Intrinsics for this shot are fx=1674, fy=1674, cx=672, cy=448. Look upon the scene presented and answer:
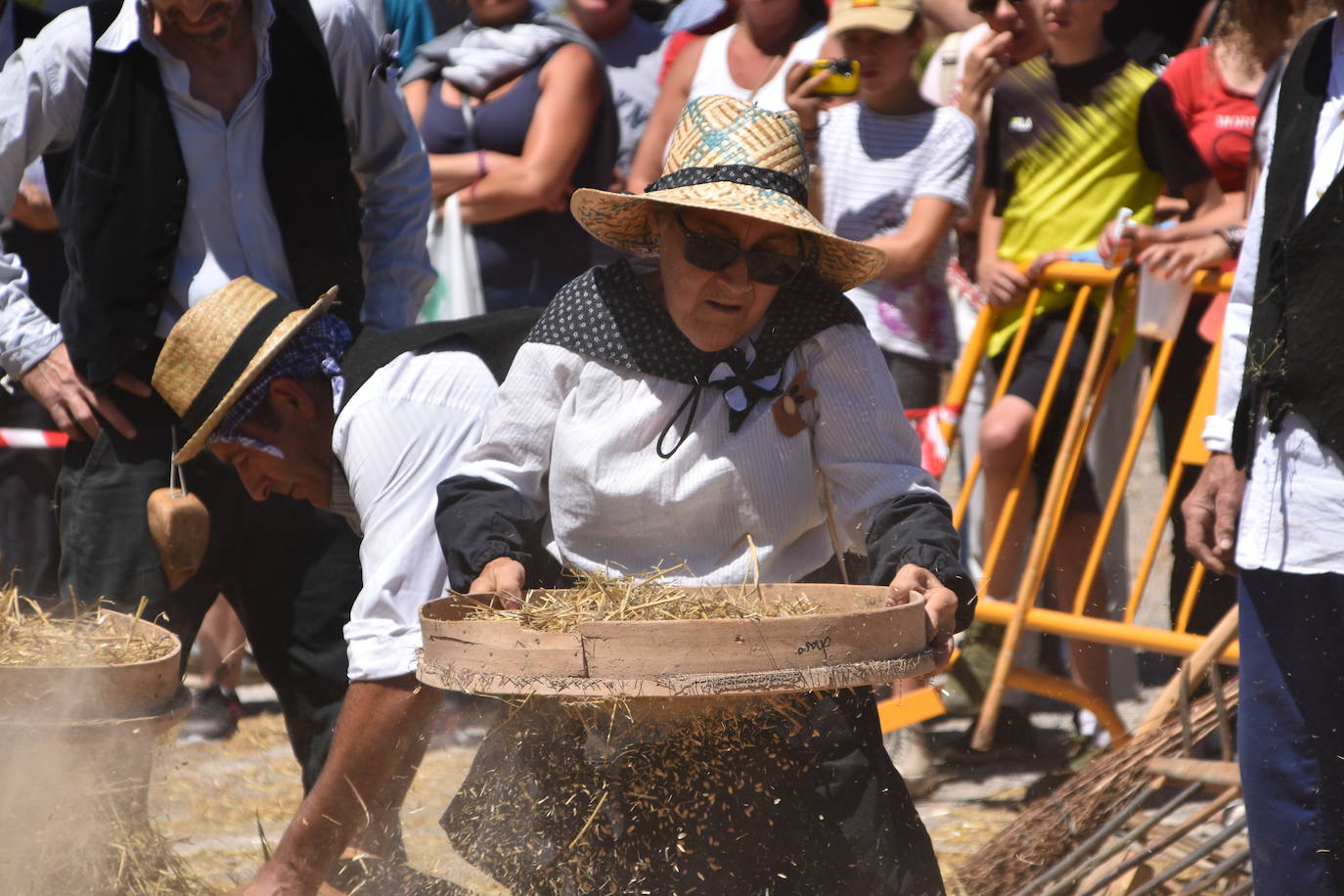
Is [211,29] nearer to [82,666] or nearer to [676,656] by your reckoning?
[82,666]

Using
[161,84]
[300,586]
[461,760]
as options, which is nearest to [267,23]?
[161,84]

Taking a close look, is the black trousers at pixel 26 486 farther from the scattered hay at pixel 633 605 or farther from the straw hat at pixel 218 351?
the scattered hay at pixel 633 605

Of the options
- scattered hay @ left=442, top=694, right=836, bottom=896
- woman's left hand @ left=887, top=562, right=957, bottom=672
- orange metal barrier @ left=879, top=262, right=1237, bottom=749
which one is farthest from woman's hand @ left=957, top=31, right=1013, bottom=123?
scattered hay @ left=442, top=694, right=836, bottom=896

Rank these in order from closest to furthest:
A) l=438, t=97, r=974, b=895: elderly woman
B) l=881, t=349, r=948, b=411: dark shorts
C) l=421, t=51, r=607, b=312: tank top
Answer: l=438, t=97, r=974, b=895: elderly woman → l=881, t=349, r=948, b=411: dark shorts → l=421, t=51, r=607, b=312: tank top

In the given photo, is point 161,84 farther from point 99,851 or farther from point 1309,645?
point 1309,645

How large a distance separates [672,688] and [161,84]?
2217mm

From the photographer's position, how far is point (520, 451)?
2938 mm

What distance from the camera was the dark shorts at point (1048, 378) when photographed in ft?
16.1

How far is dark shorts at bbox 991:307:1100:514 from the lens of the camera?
4914 millimetres

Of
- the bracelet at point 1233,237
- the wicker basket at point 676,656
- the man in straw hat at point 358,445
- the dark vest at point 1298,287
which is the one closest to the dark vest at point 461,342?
the man in straw hat at point 358,445

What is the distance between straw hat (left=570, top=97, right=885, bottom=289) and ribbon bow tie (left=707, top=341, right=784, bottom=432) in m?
0.25

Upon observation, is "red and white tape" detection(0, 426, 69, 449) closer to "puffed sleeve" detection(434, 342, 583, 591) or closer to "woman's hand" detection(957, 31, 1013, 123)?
"puffed sleeve" detection(434, 342, 583, 591)

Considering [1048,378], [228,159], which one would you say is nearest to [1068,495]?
[1048,378]

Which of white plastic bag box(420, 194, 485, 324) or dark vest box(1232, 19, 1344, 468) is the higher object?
dark vest box(1232, 19, 1344, 468)
